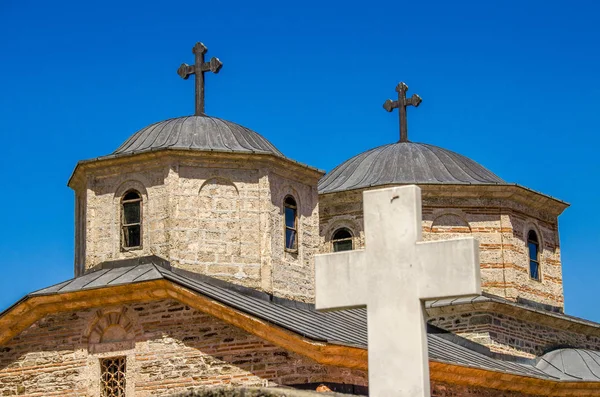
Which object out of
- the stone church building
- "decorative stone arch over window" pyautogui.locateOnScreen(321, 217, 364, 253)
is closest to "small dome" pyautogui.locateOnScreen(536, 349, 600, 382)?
the stone church building

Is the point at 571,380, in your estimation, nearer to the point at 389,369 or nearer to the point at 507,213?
the point at 507,213

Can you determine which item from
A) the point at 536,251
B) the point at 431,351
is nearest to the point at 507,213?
the point at 536,251

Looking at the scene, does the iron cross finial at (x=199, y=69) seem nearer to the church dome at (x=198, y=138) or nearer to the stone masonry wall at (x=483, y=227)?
the church dome at (x=198, y=138)

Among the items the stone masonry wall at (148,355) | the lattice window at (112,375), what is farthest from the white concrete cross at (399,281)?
the lattice window at (112,375)

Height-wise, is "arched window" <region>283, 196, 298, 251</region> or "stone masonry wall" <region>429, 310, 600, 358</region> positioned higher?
"arched window" <region>283, 196, 298, 251</region>

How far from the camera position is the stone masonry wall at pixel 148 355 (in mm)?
16359

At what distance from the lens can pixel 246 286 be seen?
18750 mm

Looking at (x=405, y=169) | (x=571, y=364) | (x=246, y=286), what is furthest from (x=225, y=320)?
(x=571, y=364)

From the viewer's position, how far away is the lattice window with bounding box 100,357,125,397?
56.8 ft

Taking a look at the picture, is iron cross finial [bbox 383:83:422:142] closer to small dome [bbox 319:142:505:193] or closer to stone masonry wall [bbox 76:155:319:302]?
small dome [bbox 319:142:505:193]

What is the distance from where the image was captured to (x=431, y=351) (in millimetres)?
18578

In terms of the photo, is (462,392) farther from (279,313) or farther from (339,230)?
(339,230)

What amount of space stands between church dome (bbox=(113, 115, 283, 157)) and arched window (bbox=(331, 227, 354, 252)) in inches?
115

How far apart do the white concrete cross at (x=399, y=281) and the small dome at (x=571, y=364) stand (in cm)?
1346
